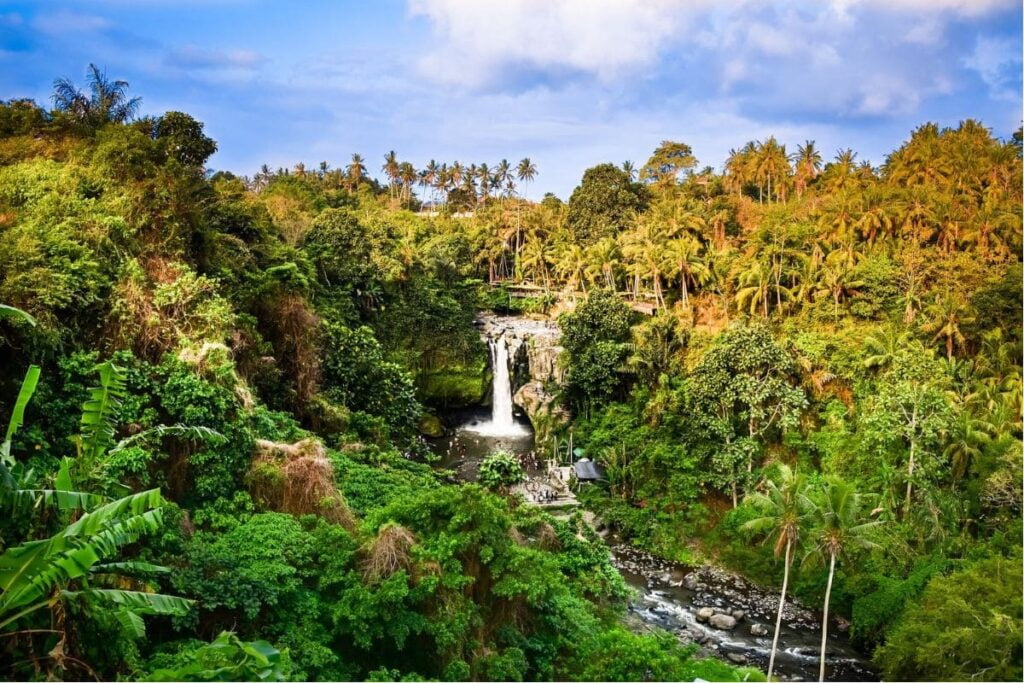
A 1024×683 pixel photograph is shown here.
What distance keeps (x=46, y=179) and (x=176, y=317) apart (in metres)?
4.07

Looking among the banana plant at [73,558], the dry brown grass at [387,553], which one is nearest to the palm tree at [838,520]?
the dry brown grass at [387,553]

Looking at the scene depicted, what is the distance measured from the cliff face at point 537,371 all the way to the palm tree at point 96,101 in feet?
58.5

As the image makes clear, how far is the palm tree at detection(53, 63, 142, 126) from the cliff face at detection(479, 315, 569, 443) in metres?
17.8

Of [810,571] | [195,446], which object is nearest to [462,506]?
[195,446]

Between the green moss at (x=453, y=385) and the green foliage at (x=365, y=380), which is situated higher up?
the green foliage at (x=365, y=380)

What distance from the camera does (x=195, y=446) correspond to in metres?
10.6

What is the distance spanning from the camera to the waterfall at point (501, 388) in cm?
3172

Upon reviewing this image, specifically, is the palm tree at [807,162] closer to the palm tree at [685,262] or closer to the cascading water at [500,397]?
the palm tree at [685,262]

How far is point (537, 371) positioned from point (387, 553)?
23.0 meters

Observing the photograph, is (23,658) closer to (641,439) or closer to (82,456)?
(82,456)

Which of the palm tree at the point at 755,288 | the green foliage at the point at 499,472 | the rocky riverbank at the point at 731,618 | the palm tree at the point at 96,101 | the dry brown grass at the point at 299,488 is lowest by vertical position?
the rocky riverbank at the point at 731,618

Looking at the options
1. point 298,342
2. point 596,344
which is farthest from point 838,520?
point 596,344

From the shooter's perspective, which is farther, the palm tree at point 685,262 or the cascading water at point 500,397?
the palm tree at point 685,262

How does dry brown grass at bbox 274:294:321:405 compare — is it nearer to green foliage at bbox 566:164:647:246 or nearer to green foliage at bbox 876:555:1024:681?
green foliage at bbox 876:555:1024:681
